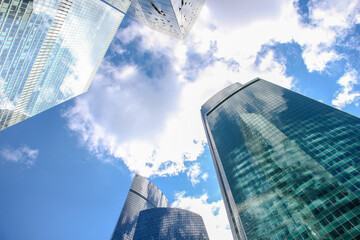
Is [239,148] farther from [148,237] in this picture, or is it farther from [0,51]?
[148,237]

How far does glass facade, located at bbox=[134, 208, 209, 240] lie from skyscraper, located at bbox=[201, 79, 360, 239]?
285 ft

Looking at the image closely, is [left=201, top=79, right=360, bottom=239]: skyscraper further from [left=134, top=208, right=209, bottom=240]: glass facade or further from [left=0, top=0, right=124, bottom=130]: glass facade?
[left=0, top=0, right=124, bottom=130]: glass facade

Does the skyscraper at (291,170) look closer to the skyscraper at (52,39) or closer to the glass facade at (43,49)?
the skyscraper at (52,39)

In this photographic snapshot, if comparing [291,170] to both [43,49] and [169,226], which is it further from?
[169,226]

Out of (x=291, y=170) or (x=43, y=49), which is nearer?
(x=291, y=170)

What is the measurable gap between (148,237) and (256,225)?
11421 cm

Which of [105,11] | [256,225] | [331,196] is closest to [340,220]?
[331,196]

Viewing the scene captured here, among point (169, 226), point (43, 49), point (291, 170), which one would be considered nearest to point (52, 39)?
point (43, 49)

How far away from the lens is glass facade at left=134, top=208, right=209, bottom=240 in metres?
140

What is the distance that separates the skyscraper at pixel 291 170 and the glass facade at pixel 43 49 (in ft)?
309

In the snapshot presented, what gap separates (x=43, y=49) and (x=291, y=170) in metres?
107

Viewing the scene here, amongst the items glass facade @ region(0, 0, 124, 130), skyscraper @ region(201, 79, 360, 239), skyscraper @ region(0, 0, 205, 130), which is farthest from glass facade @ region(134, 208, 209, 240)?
glass facade @ region(0, 0, 124, 130)

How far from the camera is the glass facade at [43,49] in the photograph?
203 ft

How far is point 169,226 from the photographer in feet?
480
